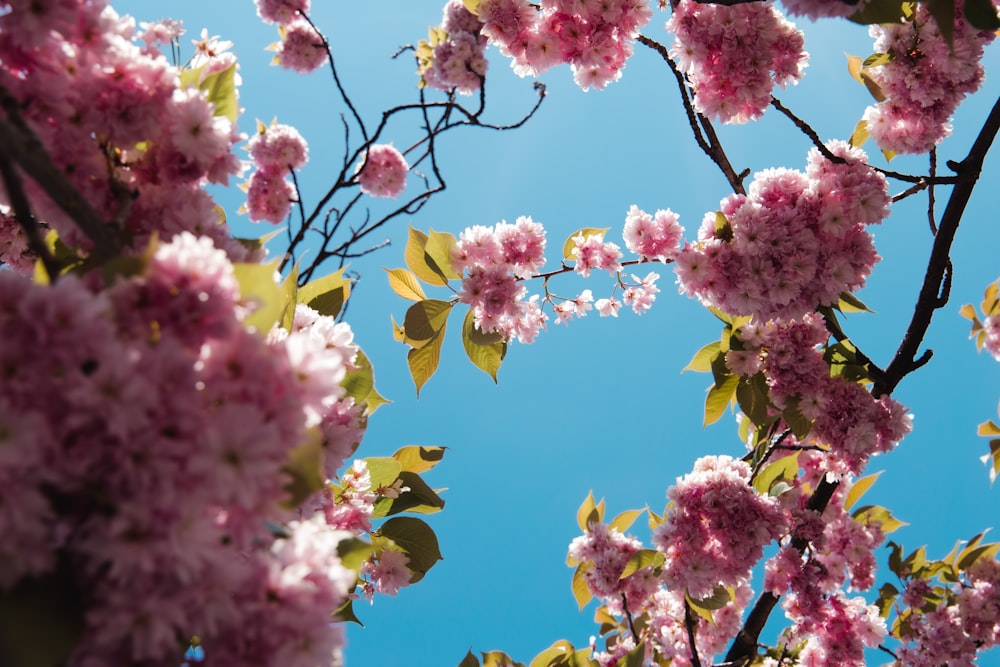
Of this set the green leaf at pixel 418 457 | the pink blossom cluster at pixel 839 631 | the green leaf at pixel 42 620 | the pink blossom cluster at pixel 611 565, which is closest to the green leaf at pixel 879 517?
the pink blossom cluster at pixel 839 631

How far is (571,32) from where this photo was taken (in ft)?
9.94

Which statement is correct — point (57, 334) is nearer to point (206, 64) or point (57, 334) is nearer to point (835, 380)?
point (206, 64)

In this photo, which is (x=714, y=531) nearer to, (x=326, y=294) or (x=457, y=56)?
(x=326, y=294)

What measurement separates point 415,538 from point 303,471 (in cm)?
160

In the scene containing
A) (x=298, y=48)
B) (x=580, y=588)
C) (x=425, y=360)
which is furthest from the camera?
(x=298, y=48)

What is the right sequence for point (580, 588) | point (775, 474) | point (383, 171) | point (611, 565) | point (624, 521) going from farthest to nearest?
Result: 1. point (383, 171)
2. point (580, 588)
3. point (624, 521)
4. point (611, 565)
5. point (775, 474)

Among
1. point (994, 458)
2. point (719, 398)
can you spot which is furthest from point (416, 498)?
point (994, 458)

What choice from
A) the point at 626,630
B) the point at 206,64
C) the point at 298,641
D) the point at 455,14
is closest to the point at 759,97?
the point at 206,64

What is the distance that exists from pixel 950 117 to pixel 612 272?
1586 millimetres

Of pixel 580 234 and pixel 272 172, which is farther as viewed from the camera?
pixel 272 172

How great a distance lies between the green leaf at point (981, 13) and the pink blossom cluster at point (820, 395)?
4.50ft

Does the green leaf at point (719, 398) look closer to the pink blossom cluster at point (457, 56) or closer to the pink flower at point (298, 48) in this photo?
the pink blossom cluster at point (457, 56)

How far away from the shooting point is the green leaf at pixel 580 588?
3.68m

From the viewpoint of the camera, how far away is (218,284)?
88 cm
